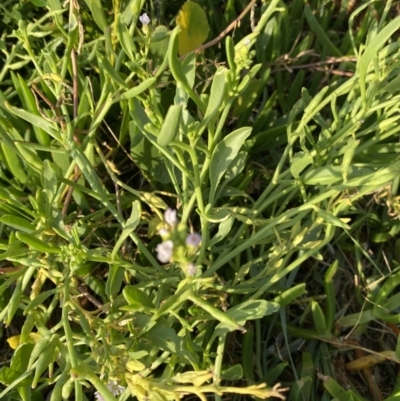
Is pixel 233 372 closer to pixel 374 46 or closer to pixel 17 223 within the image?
pixel 17 223

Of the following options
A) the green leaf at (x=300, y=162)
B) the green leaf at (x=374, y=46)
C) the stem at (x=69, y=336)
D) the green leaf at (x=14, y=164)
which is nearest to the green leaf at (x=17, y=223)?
the stem at (x=69, y=336)

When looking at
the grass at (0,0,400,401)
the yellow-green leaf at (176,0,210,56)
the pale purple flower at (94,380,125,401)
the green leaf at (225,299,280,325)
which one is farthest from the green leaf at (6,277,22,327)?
the yellow-green leaf at (176,0,210,56)

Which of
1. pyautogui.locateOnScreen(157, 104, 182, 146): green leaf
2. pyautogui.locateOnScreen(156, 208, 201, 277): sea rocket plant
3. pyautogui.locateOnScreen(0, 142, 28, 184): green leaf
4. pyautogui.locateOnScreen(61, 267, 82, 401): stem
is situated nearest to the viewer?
pyautogui.locateOnScreen(156, 208, 201, 277): sea rocket plant

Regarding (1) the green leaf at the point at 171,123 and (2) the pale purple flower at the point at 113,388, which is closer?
(1) the green leaf at the point at 171,123

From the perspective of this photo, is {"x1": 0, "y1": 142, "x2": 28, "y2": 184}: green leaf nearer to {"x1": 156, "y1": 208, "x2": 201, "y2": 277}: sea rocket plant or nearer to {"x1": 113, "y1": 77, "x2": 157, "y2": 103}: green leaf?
{"x1": 113, "y1": 77, "x2": 157, "y2": 103}: green leaf

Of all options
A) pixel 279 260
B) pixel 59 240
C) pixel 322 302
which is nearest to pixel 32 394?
pixel 59 240

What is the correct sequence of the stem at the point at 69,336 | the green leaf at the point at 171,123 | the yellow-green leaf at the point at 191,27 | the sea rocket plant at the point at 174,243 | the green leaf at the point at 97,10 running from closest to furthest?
the sea rocket plant at the point at 174,243 → the green leaf at the point at 171,123 → the stem at the point at 69,336 → the green leaf at the point at 97,10 → the yellow-green leaf at the point at 191,27

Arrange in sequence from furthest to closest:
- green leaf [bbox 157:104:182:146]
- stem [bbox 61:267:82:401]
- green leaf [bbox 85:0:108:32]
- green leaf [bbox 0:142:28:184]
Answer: green leaf [bbox 0:142:28:184], green leaf [bbox 85:0:108:32], stem [bbox 61:267:82:401], green leaf [bbox 157:104:182:146]

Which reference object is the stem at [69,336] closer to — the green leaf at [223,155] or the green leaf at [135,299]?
the green leaf at [135,299]
